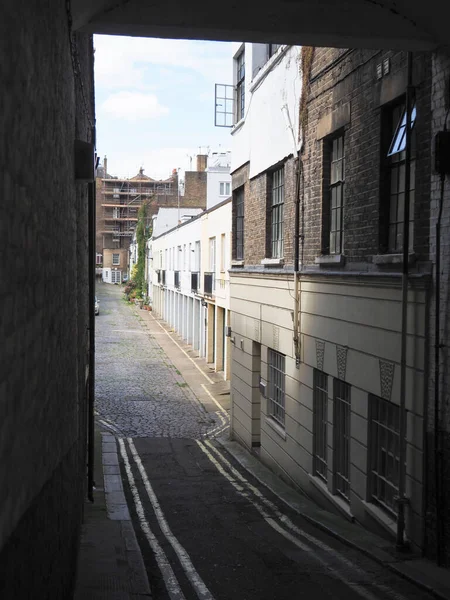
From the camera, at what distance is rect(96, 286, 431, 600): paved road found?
8273 mm

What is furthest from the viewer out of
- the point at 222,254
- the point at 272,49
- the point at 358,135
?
the point at 222,254

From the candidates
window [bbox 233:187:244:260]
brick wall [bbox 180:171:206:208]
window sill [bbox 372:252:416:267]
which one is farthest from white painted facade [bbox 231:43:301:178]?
brick wall [bbox 180:171:206:208]

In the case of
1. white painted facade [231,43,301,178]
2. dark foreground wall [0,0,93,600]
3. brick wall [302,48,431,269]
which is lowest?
dark foreground wall [0,0,93,600]

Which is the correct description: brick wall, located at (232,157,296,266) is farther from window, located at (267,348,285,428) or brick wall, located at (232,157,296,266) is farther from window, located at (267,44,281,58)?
window, located at (267,44,281,58)

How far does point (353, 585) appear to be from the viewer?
8250mm

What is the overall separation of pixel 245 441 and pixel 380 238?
924cm

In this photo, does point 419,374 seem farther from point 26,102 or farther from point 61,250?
point 26,102

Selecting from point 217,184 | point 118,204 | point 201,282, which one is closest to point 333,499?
point 201,282

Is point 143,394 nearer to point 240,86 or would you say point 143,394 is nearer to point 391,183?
point 240,86

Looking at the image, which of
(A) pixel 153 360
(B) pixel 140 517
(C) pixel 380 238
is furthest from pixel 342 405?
(A) pixel 153 360

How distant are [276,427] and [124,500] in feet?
12.3

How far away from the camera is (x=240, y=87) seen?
1928 centimetres

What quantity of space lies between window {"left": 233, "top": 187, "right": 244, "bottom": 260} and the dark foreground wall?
1278 cm

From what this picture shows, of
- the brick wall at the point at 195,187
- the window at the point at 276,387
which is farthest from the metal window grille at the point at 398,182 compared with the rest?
the brick wall at the point at 195,187
